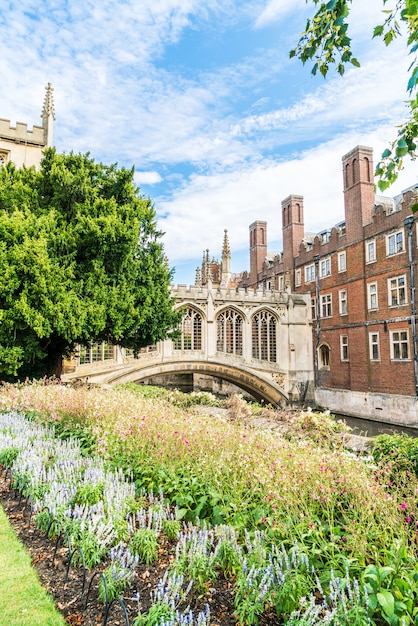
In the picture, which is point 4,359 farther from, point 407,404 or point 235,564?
point 407,404

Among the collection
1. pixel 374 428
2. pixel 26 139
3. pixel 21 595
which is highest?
pixel 26 139

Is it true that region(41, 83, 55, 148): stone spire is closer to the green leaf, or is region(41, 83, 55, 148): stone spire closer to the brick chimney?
the brick chimney

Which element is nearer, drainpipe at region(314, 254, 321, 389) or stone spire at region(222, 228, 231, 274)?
drainpipe at region(314, 254, 321, 389)

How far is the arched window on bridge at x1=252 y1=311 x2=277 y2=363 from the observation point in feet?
79.0

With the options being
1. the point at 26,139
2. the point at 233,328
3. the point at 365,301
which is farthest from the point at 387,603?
the point at 365,301

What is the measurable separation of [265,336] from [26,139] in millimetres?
16629

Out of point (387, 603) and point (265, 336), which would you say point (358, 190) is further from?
point (387, 603)

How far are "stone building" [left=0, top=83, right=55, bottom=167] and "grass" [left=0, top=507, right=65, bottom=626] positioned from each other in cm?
1887

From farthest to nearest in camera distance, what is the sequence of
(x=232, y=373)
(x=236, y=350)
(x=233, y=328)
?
(x=236, y=350), (x=233, y=328), (x=232, y=373)

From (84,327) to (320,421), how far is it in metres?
7.66

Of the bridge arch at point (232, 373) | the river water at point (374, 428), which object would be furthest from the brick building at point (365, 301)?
the bridge arch at point (232, 373)

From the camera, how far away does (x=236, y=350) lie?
23781 mm

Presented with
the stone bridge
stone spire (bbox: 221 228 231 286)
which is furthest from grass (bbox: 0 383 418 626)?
stone spire (bbox: 221 228 231 286)

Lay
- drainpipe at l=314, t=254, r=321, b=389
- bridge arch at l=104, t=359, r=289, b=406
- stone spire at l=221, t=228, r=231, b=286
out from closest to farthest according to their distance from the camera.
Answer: bridge arch at l=104, t=359, r=289, b=406
drainpipe at l=314, t=254, r=321, b=389
stone spire at l=221, t=228, r=231, b=286
